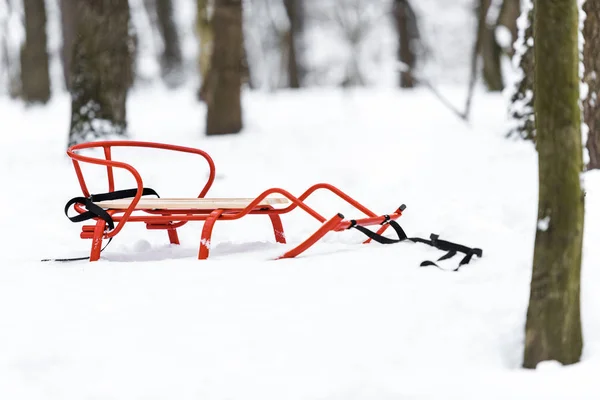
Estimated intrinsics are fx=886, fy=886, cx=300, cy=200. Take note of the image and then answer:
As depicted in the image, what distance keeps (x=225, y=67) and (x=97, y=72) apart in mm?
1653

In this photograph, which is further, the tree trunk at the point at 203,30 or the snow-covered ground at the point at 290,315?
the tree trunk at the point at 203,30

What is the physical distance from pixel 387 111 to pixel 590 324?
33.3 feet

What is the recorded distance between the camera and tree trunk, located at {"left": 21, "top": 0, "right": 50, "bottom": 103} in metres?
16.8

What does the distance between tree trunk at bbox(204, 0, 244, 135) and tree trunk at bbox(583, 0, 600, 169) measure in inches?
188

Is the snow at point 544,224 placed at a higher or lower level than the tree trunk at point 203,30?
lower

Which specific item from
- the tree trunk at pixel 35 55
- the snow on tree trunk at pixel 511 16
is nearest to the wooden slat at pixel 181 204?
the snow on tree trunk at pixel 511 16

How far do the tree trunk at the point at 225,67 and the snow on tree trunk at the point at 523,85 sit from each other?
3.38m

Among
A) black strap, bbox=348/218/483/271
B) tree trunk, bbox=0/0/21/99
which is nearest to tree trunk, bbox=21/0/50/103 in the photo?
tree trunk, bbox=0/0/21/99

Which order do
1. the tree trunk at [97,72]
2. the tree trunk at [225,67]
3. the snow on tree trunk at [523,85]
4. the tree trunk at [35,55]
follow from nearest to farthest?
the snow on tree trunk at [523,85]
the tree trunk at [97,72]
the tree trunk at [225,67]
the tree trunk at [35,55]

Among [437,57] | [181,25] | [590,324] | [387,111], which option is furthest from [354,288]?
[437,57]

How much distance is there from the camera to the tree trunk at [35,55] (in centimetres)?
1681

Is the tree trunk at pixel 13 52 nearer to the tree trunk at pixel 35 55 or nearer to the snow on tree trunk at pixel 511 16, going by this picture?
the tree trunk at pixel 35 55

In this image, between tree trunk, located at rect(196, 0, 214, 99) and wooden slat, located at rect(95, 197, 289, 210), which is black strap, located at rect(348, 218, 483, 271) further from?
tree trunk, located at rect(196, 0, 214, 99)

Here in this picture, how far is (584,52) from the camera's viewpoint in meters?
6.44
